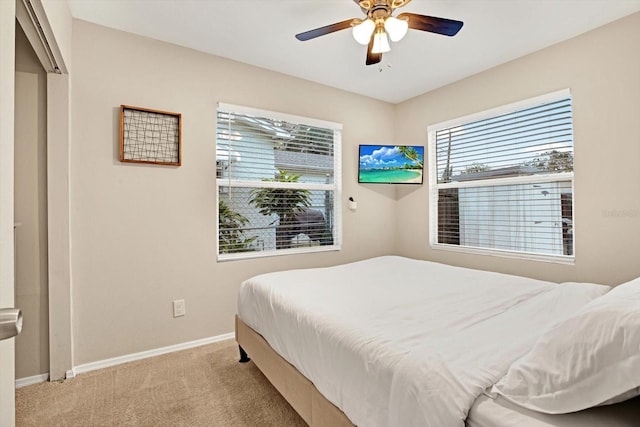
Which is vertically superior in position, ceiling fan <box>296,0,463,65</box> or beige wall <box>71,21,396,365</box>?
ceiling fan <box>296,0,463,65</box>

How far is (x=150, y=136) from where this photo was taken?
2.63m

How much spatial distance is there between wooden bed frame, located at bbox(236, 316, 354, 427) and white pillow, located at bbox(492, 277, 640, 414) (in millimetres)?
656

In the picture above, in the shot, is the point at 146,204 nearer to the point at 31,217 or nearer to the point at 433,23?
the point at 31,217

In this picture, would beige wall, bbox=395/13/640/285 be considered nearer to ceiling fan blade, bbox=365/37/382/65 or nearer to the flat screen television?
the flat screen television

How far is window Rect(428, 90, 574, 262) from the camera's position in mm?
2801

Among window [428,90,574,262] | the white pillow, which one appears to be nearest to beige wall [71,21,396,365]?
window [428,90,574,262]

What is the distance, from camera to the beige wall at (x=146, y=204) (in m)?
2.41

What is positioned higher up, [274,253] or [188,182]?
[188,182]

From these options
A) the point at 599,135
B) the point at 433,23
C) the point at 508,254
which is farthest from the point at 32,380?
the point at 599,135

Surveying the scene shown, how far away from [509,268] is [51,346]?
150 inches

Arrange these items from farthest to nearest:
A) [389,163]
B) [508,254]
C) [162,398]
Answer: [389,163], [508,254], [162,398]

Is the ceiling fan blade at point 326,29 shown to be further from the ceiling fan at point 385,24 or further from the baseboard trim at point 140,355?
the baseboard trim at point 140,355

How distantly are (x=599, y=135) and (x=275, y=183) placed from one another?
2777 millimetres

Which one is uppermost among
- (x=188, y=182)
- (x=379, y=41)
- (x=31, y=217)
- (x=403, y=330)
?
(x=379, y=41)
